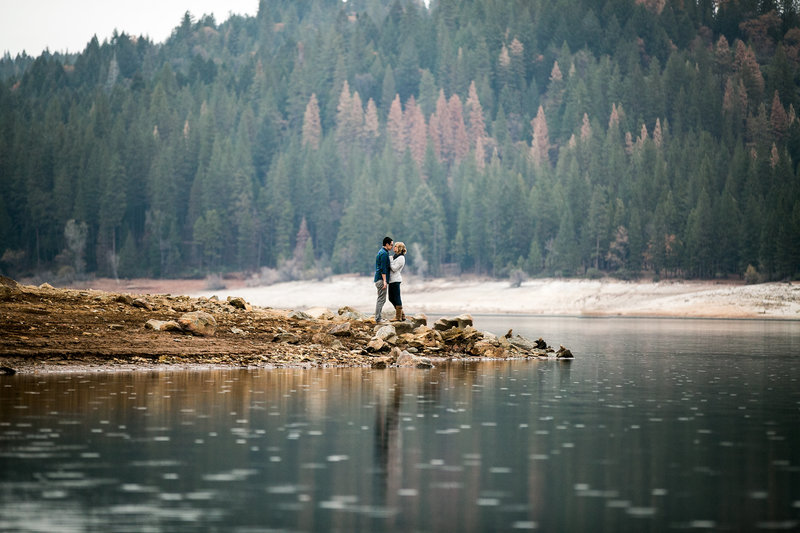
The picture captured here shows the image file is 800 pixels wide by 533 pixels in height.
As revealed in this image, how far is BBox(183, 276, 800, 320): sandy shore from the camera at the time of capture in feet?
292

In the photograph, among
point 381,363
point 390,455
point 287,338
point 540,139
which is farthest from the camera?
point 540,139

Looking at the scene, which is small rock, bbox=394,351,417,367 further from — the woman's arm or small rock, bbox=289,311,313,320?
small rock, bbox=289,311,313,320

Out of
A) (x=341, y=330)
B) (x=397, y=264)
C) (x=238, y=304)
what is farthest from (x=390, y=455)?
(x=238, y=304)

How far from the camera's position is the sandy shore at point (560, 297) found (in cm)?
8900

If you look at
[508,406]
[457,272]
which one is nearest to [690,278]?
[457,272]

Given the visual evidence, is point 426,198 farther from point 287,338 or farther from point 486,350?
point 287,338

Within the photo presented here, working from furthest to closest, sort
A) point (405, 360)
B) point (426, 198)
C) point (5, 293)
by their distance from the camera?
point (426, 198), point (5, 293), point (405, 360)

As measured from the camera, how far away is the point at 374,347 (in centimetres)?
3014

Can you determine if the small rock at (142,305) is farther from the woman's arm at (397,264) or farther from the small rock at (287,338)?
the woman's arm at (397,264)

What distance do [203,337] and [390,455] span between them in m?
17.6

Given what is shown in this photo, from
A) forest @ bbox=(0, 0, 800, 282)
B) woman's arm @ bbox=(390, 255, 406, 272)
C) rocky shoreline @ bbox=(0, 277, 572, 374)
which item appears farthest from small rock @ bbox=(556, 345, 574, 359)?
forest @ bbox=(0, 0, 800, 282)

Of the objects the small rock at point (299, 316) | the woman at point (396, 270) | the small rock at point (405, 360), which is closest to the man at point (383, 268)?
the woman at point (396, 270)

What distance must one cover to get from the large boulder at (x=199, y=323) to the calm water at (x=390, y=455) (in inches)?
248

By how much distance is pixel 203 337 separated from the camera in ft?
97.8
